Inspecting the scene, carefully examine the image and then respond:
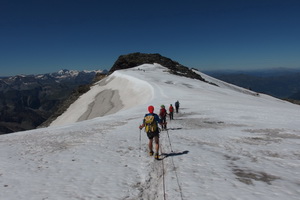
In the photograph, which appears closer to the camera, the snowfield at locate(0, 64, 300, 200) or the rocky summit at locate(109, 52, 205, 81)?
the snowfield at locate(0, 64, 300, 200)

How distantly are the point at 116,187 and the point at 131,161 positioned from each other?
8.70 feet

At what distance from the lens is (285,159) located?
10.5 m

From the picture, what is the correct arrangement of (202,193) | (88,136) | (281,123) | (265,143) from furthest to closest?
(281,123) → (88,136) → (265,143) → (202,193)

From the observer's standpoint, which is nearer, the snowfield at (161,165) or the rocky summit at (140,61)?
the snowfield at (161,165)

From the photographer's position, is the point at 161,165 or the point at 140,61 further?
the point at 140,61

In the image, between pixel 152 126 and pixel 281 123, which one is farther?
pixel 281 123

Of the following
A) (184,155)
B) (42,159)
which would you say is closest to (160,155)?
(184,155)

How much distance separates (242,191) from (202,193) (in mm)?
1308

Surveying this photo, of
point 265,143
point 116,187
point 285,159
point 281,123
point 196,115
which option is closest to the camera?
point 116,187

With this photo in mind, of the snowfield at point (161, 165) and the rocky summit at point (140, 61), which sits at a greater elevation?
the rocky summit at point (140, 61)

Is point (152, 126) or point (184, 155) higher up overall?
point (152, 126)

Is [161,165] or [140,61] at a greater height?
[140,61]

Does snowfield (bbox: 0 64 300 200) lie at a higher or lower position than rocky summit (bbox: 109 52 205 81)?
lower

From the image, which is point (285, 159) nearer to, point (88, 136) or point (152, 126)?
point (152, 126)
